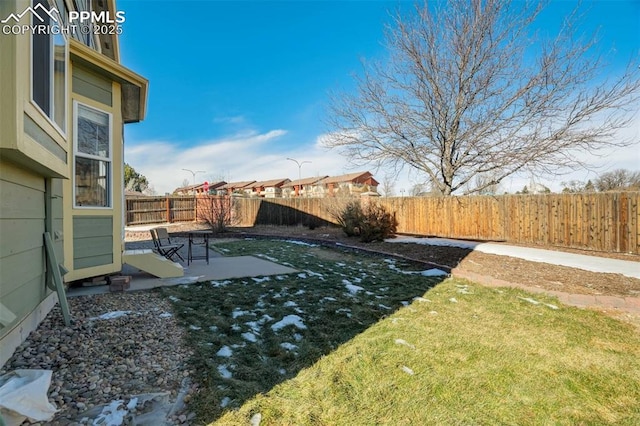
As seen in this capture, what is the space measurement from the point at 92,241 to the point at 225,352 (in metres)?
2.97

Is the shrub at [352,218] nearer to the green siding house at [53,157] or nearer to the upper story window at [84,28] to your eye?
the green siding house at [53,157]

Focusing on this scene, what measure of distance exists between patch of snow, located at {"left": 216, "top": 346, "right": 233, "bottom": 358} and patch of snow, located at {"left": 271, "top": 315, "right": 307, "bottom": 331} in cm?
58

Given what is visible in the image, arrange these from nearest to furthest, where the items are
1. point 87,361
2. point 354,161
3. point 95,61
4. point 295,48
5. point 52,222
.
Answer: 1. point 87,361
2. point 52,222
3. point 95,61
4. point 295,48
5. point 354,161

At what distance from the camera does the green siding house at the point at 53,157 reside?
82.9 inches

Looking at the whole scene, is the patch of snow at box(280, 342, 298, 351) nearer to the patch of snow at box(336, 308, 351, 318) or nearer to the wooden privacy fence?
the patch of snow at box(336, 308, 351, 318)

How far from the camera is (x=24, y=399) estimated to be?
1692 mm

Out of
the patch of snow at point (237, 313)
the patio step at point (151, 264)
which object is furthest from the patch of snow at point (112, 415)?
the patio step at point (151, 264)

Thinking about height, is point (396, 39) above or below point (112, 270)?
above

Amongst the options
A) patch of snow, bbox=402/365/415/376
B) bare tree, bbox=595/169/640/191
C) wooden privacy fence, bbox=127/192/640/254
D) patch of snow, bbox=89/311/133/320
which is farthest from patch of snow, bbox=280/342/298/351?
bare tree, bbox=595/169/640/191

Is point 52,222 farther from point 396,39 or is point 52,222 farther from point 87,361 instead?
point 396,39

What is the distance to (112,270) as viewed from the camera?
15.1 ft

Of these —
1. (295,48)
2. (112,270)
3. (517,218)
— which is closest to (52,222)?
(112,270)

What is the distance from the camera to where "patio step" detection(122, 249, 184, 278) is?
16.0ft

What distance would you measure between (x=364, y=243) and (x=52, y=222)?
7719 mm
